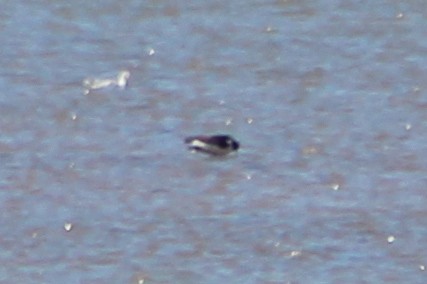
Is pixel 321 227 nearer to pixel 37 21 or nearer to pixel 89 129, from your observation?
pixel 89 129

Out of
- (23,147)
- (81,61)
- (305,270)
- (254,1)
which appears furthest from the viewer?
(254,1)

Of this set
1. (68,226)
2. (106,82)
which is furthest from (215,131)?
(68,226)

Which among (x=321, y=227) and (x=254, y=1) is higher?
(x=321, y=227)

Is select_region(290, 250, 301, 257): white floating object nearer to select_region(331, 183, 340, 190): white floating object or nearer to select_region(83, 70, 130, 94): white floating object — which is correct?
select_region(331, 183, 340, 190): white floating object

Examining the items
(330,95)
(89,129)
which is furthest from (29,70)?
(330,95)

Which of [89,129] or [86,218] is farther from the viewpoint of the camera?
[89,129]

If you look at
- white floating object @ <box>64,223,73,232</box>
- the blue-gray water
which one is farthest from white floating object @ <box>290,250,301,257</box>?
white floating object @ <box>64,223,73,232</box>

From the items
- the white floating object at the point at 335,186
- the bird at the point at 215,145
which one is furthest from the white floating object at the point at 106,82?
the white floating object at the point at 335,186
